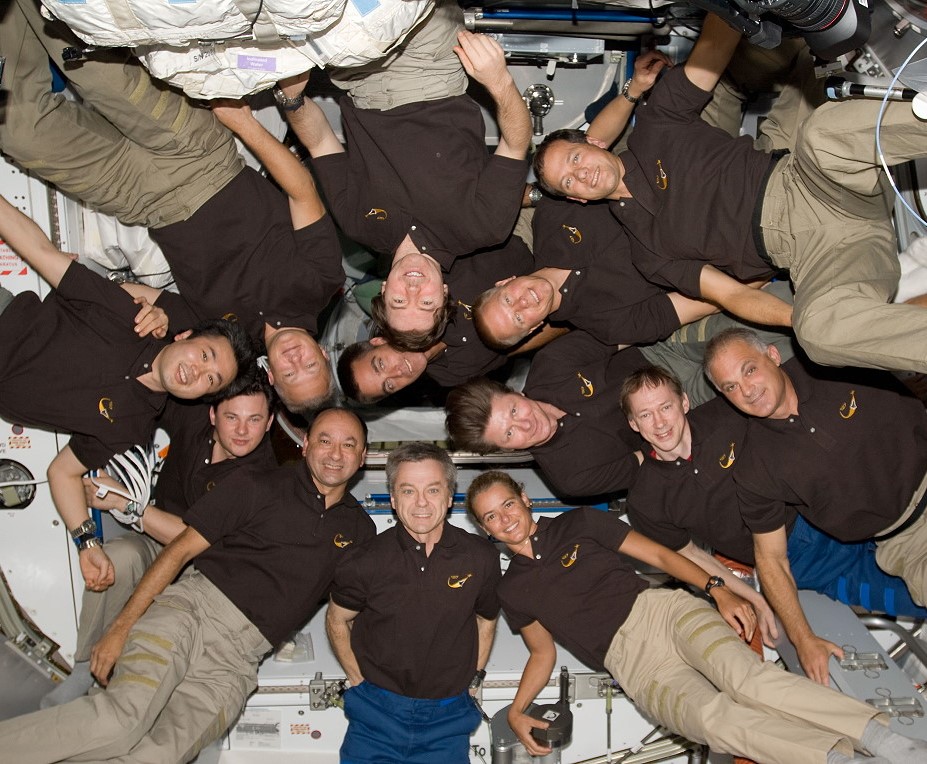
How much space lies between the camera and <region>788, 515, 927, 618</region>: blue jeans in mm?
3764

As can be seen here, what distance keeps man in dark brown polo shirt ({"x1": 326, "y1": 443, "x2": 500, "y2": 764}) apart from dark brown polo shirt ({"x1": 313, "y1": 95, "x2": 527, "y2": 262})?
0.92m

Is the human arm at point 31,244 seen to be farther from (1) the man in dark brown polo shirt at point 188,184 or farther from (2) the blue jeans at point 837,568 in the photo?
(2) the blue jeans at point 837,568

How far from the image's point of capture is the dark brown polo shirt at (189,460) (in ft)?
12.7

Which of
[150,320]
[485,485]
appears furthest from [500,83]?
[150,320]

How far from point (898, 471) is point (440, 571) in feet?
5.87

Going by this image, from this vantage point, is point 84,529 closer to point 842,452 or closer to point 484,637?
point 484,637

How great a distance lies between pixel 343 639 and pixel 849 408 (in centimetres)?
219

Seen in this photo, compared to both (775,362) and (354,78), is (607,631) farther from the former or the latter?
(354,78)

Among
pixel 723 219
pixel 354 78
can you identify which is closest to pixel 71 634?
pixel 354 78

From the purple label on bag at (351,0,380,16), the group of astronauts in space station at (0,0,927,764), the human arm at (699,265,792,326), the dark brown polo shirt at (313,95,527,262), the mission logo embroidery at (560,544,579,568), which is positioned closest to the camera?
the purple label on bag at (351,0,380,16)

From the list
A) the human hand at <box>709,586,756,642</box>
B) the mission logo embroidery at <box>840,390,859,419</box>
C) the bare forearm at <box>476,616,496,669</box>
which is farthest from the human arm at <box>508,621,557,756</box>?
the mission logo embroidery at <box>840,390,859,419</box>

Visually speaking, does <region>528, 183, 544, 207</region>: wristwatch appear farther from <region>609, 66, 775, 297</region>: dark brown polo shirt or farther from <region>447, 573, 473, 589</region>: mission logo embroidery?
<region>447, 573, 473, 589</region>: mission logo embroidery

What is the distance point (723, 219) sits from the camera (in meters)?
3.32

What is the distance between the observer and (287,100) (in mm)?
3383
